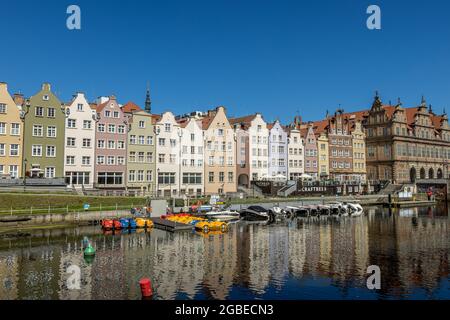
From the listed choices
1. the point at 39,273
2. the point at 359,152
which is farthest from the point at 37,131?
the point at 359,152

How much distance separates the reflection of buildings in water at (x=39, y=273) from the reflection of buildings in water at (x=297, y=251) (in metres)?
16.8

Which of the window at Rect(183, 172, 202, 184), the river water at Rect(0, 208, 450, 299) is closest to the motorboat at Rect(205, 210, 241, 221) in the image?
the river water at Rect(0, 208, 450, 299)

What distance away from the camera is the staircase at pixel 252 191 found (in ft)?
273

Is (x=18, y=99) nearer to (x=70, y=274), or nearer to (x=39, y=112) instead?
(x=39, y=112)

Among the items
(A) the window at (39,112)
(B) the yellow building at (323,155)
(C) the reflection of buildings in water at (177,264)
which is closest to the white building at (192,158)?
(A) the window at (39,112)

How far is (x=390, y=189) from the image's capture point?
10300 centimetres

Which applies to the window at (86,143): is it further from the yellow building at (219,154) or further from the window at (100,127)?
the yellow building at (219,154)

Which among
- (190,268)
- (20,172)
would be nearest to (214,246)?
(190,268)

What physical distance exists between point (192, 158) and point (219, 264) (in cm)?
5071

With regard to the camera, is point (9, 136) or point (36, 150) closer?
point (9, 136)

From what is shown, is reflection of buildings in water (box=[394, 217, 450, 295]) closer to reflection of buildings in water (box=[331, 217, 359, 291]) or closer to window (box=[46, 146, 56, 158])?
reflection of buildings in water (box=[331, 217, 359, 291])

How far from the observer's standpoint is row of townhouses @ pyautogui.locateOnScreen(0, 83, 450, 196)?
214 ft

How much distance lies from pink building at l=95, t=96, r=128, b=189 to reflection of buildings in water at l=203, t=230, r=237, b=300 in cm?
3189
